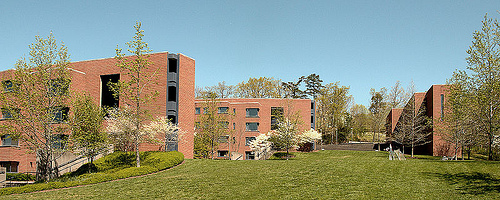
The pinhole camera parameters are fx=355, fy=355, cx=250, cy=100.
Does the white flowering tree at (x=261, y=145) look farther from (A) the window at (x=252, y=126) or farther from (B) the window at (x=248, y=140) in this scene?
(A) the window at (x=252, y=126)

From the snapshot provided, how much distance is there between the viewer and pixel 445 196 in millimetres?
13680

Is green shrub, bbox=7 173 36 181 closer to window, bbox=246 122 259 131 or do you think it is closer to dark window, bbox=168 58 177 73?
dark window, bbox=168 58 177 73

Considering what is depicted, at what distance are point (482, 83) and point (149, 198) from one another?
18689 millimetres

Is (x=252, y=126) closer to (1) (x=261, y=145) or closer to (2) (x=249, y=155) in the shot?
(2) (x=249, y=155)

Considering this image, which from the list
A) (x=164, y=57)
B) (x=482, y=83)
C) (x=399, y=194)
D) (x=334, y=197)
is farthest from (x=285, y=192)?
(x=164, y=57)

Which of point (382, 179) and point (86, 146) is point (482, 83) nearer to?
point (382, 179)

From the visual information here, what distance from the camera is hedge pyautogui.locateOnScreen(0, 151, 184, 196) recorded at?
18620 millimetres

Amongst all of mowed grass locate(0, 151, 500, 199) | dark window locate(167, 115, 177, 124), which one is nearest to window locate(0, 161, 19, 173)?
dark window locate(167, 115, 177, 124)

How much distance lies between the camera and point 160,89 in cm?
3145

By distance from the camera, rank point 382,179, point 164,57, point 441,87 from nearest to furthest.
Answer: point 382,179 < point 164,57 < point 441,87

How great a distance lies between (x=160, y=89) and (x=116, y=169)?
9126mm

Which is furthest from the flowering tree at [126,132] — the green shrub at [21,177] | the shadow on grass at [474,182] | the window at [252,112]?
the window at [252,112]

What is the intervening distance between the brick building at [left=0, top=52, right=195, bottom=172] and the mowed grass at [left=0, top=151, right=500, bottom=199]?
10528 millimetres

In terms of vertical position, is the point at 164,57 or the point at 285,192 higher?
the point at 164,57
